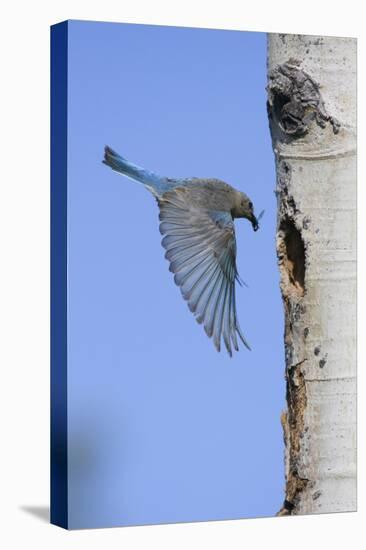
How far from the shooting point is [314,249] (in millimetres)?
7965

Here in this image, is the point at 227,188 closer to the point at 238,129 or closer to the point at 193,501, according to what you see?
the point at 238,129

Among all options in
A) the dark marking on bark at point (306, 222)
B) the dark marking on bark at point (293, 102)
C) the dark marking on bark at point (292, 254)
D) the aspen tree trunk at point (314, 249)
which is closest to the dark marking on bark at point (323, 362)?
the aspen tree trunk at point (314, 249)

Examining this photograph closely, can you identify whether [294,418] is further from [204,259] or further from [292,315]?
[204,259]

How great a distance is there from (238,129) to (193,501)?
1685 mm

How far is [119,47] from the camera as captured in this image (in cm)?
758

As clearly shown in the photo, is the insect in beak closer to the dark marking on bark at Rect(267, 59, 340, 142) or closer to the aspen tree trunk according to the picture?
the aspen tree trunk

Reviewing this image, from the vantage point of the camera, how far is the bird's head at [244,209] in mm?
7871

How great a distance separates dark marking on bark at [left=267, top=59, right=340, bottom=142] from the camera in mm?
7891

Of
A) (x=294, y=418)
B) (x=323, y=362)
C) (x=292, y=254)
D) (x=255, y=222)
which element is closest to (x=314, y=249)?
(x=292, y=254)

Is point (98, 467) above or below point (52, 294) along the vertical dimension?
Answer: below

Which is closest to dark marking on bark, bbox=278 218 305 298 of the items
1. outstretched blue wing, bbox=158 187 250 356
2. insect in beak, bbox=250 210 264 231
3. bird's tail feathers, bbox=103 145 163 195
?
insect in beak, bbox=250 210 264 231

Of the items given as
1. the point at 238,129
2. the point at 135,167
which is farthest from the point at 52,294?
the point at 238,129

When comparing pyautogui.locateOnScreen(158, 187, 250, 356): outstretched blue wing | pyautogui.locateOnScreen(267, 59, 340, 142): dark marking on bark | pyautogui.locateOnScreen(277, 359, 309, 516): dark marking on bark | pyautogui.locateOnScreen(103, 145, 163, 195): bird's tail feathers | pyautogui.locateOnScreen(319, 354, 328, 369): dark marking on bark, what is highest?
pyautogui.locateOnScreen(267, 59, 340, 142): dark marking on bark

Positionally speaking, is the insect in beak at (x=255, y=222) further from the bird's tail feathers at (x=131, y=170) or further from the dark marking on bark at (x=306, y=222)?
the bird's tail feathers at (x=131, y=170)
